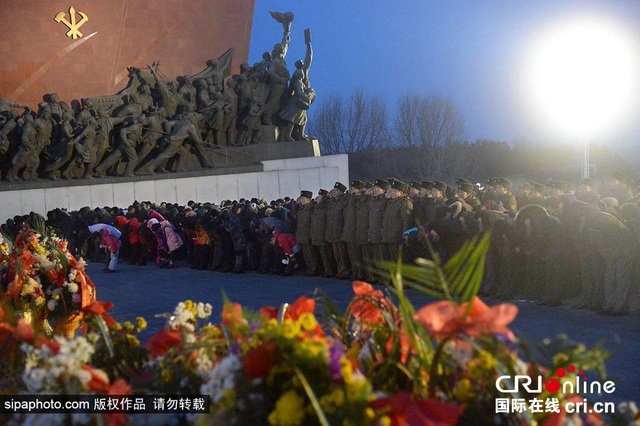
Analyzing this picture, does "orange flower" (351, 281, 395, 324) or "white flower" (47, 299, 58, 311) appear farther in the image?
"white flower" (47, 299, 58, 311)

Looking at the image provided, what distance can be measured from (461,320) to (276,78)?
28976 millimetres

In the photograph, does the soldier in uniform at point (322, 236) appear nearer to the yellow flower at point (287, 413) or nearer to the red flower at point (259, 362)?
the red flower at point (259, 362)

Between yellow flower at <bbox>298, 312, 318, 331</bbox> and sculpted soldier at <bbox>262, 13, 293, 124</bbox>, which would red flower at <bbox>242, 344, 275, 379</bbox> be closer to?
yellow flower at <bbox>298, 312, 318, 331</bbox>

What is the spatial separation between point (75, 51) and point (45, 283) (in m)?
24.2

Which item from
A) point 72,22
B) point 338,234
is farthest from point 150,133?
point 338,234

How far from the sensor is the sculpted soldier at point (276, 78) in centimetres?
3047

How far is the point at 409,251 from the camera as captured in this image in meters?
12.0

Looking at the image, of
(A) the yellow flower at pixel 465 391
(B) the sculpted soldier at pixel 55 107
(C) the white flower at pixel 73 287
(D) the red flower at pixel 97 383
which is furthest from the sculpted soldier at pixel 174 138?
(A) the yellow flower at pixel 465 391

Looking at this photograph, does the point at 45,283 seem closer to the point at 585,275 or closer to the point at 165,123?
the point at 585,275

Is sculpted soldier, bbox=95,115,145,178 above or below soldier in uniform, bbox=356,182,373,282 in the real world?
above

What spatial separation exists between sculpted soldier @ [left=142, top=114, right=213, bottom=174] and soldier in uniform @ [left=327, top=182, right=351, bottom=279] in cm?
1490

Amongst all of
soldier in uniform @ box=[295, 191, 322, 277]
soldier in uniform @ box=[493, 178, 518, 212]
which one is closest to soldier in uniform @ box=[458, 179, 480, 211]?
soldier in uniform @ box=[493, 178, 518, 212]

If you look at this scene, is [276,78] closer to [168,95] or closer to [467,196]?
[168,95]

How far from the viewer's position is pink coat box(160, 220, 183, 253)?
1683 centimetres
